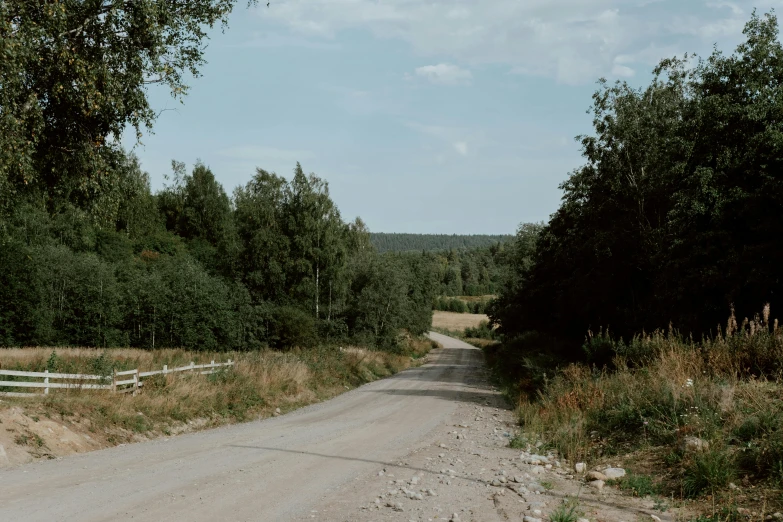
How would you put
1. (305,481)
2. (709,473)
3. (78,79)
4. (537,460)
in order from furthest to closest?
1. (78,79)
2. (537,460)
3. (305,481)
4. (709,473)

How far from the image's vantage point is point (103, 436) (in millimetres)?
12664

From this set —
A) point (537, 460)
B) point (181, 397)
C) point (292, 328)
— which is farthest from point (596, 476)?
point (292, 328)

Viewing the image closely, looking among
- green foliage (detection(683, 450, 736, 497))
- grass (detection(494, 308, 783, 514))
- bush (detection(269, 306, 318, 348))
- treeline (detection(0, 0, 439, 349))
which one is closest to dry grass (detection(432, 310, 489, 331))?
treeline (detection(0, 0, 439, 349))

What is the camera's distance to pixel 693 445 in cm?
812

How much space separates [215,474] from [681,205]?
68.6 feet

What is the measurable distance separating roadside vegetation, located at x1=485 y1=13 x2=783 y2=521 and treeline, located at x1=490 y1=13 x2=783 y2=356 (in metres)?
0.08

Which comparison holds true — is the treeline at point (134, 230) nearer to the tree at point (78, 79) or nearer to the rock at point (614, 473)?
the tree at point (78, 79)

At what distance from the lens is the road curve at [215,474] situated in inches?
264

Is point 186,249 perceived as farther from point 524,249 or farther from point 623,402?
point 623,402

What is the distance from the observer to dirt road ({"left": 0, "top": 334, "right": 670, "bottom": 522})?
6664 mm

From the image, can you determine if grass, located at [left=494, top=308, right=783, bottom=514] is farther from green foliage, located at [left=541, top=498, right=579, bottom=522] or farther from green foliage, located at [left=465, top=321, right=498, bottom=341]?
A: green foliage, located at [left=465, top=321, right=498, bottom=341]

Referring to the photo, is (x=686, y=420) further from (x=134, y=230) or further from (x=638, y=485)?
(x=134, y=230)

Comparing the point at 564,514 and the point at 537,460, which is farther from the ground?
the point at 564,514

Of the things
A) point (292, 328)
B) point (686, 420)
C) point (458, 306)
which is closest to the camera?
point (686, 420)
